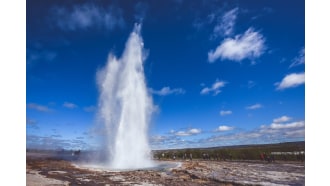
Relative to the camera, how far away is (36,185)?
1084 centimetres

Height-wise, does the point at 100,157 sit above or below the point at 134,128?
below

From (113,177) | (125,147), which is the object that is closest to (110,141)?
(125,147)
